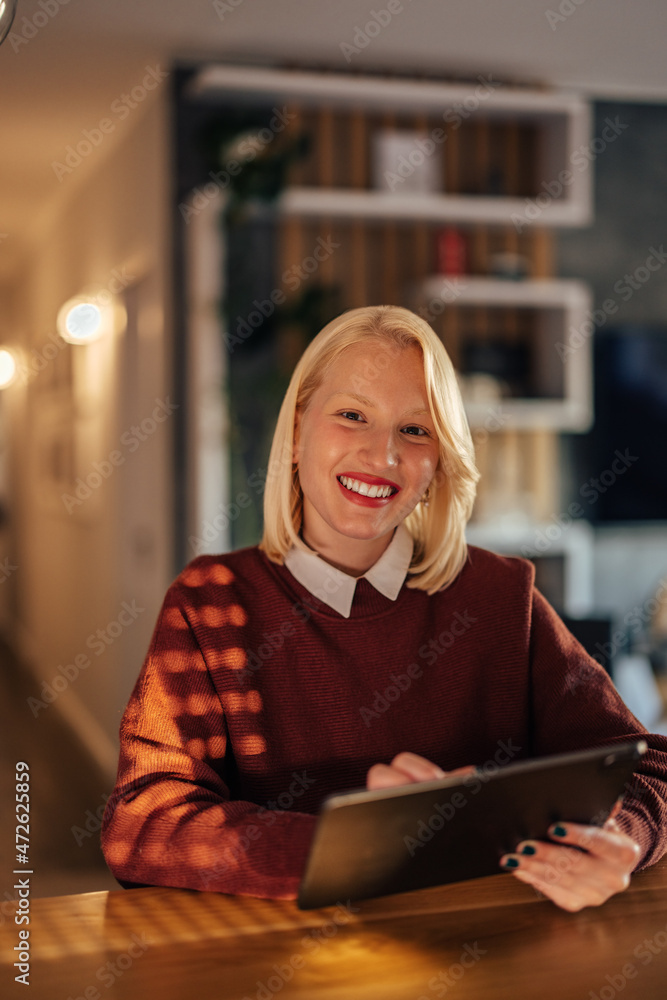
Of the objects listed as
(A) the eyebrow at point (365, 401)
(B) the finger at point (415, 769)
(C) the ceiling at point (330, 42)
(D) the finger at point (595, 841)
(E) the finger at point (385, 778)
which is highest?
(C) the ceiling at point (330, 42)

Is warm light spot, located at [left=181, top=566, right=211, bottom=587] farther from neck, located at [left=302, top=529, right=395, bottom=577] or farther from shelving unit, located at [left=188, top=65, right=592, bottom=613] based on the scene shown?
shelving unit, located at [left=188, top=65, right=592, bottom=613]

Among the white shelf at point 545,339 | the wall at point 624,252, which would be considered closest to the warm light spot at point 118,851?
the white shelf at point 545,339

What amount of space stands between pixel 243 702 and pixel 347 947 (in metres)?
0.46

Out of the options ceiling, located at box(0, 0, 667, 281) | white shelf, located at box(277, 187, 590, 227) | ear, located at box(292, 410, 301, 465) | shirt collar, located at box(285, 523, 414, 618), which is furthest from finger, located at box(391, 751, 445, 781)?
ceiling, located at box(0, 0, 667, 281)

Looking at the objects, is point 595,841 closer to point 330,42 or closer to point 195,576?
point 195,576

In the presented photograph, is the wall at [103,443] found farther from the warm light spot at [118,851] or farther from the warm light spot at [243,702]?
the warm light spot at [118,851]

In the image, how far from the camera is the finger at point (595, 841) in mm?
1105

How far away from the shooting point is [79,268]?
5465mm

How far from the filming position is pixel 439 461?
5.11 feet

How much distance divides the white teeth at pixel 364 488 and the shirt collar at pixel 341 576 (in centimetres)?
12

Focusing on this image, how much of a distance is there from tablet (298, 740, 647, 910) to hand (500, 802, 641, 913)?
15mm

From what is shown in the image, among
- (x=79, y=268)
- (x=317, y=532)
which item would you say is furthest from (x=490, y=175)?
(x=317, y=532)

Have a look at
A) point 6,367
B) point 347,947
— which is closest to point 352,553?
point 347,947

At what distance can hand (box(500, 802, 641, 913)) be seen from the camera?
108 centimetres
